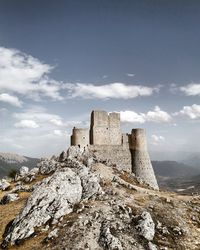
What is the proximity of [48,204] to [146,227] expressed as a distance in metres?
11.2

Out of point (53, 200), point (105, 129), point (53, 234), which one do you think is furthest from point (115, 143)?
point (53, 234)

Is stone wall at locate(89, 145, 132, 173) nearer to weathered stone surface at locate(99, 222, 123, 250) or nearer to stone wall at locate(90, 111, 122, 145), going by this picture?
stone wall at locate(90, 111, 122, 145)

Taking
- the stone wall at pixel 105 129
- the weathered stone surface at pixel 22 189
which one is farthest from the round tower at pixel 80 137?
the weathered stone surface at pixel 22 189

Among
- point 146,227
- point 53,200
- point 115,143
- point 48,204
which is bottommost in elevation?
point 146,227

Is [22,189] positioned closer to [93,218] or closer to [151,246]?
[93,218]

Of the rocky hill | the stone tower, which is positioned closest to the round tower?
the stone tower

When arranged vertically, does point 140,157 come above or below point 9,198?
above

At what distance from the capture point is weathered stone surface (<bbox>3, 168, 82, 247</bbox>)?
31203 mm

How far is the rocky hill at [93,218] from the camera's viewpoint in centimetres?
2834

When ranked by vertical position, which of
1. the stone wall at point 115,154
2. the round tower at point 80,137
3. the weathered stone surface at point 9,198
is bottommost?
the weathered stone surface at point 9,198

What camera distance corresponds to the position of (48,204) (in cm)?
3438

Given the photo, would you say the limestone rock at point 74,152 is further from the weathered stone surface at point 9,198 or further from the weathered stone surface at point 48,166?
the weathered stone surface at point 9,198

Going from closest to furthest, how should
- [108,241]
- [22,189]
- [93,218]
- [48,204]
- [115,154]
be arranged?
[108,241] < [93,218] < [48,204] < [22,189] < [115,154]

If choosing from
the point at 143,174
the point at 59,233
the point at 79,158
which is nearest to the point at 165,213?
the point at 59,233
